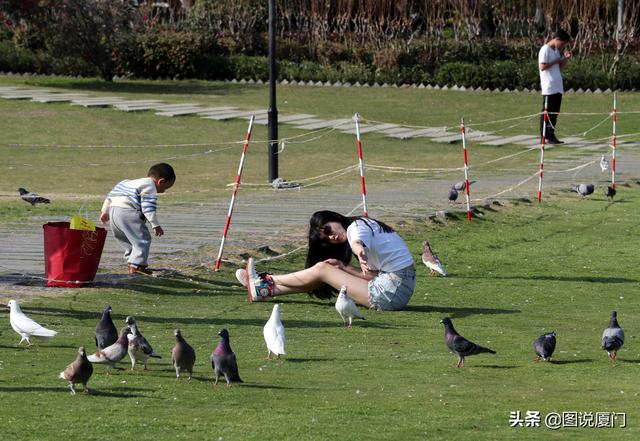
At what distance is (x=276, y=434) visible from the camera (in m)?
6.71

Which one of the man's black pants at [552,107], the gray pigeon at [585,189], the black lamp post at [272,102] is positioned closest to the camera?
the gray pigeon at [585,189]

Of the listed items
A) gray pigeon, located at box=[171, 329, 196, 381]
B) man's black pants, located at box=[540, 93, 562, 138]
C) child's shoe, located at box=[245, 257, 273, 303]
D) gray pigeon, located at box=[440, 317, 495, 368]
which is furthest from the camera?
man's black pants, located at box=[540, 93, 562, 138]

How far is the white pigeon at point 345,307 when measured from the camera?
33.3ft

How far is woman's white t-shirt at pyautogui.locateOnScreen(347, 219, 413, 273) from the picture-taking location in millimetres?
11133

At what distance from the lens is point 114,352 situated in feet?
26.2

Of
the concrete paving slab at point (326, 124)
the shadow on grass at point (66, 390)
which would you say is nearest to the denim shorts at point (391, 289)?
the shadow on grass at point (66, 390)

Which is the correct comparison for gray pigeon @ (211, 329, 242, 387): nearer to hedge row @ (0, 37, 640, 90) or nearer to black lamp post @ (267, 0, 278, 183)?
black lamp post @ (267, 0, 278, 183)

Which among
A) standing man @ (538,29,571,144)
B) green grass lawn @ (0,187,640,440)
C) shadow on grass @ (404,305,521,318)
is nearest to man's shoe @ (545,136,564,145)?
standing man @ (538,29,571,144)

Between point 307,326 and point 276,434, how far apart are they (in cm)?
368

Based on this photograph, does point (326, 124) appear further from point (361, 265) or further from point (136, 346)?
point (136, 346)

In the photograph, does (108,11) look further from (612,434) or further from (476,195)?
(612,434)

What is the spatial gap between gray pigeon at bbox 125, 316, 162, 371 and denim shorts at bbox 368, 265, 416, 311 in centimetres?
331

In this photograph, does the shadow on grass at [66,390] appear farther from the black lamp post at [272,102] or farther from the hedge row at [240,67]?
the hedge row at [240,67]

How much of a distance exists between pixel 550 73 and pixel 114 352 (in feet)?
61.2
